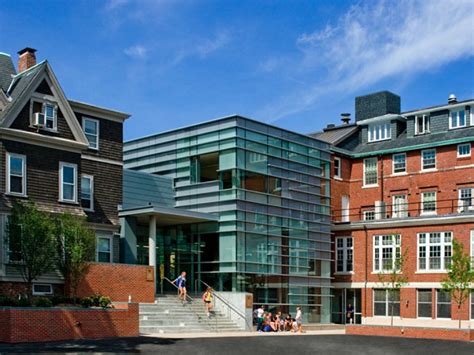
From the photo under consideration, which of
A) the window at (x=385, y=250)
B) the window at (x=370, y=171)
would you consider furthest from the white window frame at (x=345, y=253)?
the window at (x=370, y=171)

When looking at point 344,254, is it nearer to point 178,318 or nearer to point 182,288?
point 182,288

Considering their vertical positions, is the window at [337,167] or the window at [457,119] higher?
the window at [457,119]

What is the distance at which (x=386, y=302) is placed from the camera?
4722cm

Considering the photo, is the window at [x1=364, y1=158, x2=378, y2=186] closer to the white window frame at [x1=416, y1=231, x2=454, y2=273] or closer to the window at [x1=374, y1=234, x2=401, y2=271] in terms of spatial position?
the window at [x1=374, y1=234, x2=401, y2=271]

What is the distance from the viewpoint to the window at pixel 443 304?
44.2 m

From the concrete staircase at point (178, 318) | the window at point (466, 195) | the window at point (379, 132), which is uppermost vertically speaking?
the window at point (379, 132)

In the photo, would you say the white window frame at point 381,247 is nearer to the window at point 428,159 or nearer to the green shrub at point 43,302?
the window at point 428,159

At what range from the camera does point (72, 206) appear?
35219mm

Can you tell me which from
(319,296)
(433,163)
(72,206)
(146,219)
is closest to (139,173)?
(146,219)

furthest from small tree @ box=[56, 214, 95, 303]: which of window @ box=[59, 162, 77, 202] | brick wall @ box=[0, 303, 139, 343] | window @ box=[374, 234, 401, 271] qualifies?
window @ box=[374, 234, 401, 271]

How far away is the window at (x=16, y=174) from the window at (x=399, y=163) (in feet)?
97.8

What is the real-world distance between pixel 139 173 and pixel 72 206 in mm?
8061

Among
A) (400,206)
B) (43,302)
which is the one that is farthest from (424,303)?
(43,302)

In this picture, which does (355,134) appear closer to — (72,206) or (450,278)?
(450,278)
